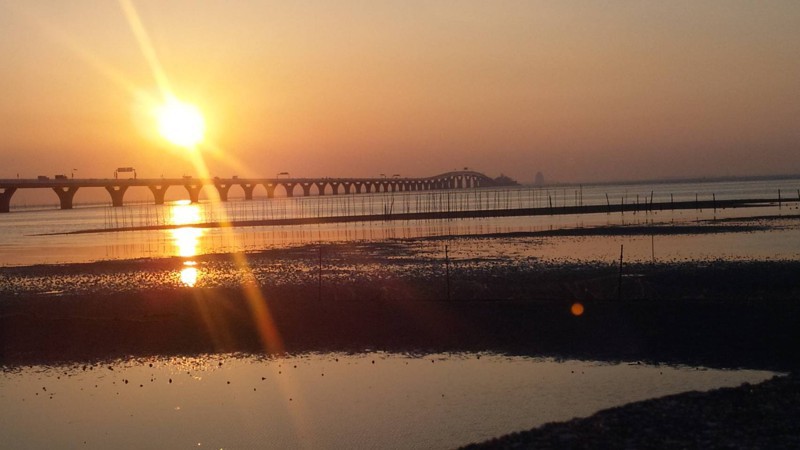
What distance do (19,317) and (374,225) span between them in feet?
169

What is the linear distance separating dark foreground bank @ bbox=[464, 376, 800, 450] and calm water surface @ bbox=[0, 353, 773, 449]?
1092mm

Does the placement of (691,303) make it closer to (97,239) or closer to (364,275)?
(364,275)

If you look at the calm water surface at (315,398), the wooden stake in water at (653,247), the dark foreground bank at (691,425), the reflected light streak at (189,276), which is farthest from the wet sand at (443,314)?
the wooden stake in water at (653,247)

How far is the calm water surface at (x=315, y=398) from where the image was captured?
40.3 feet

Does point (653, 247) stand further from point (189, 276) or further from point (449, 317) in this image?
point (449, 317)

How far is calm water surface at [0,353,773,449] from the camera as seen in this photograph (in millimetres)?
12289

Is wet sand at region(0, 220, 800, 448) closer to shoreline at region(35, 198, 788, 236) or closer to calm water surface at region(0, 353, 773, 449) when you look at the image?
calm water surface at region(0, 353, 773, 449)

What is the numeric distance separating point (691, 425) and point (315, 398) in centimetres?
663

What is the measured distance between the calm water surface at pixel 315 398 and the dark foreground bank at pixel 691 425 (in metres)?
1.09

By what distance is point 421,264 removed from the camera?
34.8 m

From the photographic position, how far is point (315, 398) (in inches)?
566

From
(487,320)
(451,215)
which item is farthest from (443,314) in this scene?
(451,215)

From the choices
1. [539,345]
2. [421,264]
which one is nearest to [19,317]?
[539,345]

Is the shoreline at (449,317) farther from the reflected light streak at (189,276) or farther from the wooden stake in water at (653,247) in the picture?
the wooden stake in water at (653,247)
